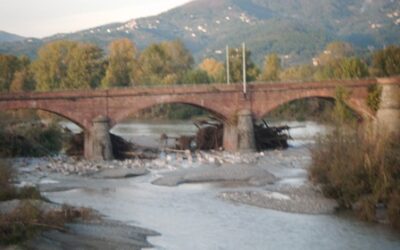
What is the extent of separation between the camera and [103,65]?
9706 cm

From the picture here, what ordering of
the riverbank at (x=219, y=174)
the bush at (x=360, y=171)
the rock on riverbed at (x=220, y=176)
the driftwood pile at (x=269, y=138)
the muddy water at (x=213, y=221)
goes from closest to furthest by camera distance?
the muddy water at (x=213, y=221), the bush at (x=360, y=171), the riverbank at (x=219, y=174), the rock on riverbed at (x=220, y=176), the driftwood pile at (x=269, y=138)

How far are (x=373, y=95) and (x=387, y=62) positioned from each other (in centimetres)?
2609

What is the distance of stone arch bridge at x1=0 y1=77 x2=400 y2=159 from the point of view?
4588 centimetres

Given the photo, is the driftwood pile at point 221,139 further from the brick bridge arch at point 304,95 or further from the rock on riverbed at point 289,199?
the rock on riverbed at point 289,199

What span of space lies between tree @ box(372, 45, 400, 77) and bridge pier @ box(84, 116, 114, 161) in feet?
128

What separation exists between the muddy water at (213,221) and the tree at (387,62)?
43274mm

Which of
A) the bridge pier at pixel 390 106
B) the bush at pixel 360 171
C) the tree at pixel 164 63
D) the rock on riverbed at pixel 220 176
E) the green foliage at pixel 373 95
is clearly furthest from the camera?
the tree at pixel 164 63

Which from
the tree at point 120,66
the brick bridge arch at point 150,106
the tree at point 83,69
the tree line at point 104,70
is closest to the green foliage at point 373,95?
the brick bridge arch at point 150,106

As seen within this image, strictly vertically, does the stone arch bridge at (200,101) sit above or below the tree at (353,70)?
below

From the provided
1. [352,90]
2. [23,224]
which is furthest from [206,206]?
[352,90]

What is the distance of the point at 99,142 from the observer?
45938mm

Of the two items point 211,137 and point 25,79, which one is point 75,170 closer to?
point 211,137

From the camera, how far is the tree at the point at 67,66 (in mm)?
92562

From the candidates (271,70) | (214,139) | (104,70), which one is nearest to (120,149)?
(214,139)
